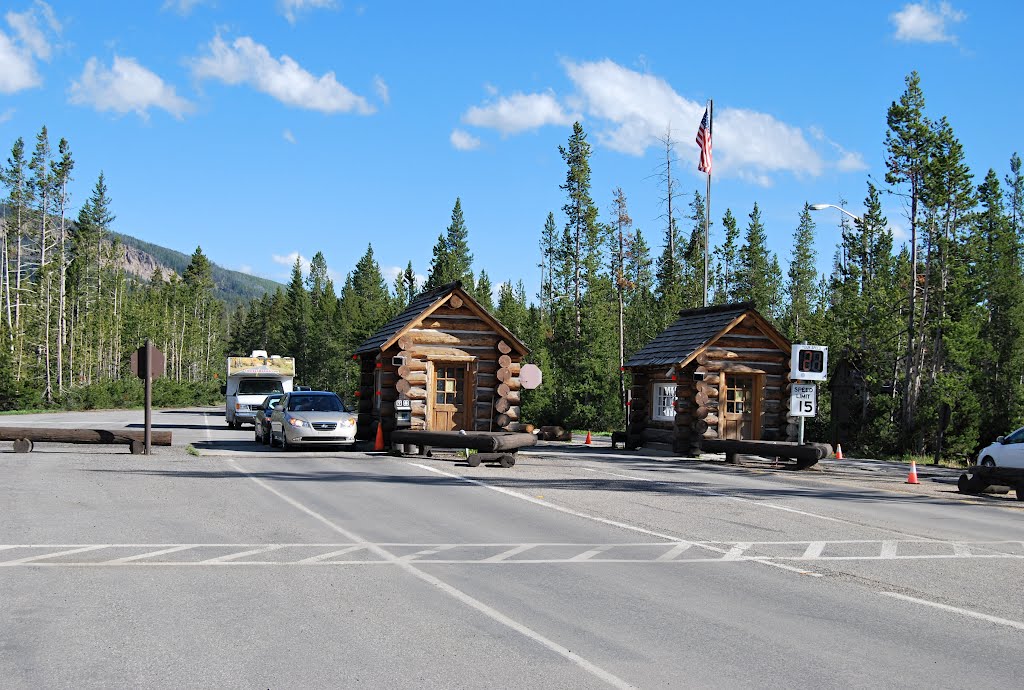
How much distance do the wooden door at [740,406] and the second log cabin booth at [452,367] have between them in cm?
659

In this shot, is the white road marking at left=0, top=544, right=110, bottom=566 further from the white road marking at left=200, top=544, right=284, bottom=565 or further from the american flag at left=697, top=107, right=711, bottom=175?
the american flag at left=697, top=107, right=711, bottom=175

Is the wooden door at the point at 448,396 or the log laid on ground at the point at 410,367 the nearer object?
the log laid on ground at the point at 410,367

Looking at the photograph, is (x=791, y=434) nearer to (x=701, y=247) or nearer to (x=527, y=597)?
(x=527, y=597)

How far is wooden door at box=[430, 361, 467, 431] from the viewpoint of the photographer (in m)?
29.8

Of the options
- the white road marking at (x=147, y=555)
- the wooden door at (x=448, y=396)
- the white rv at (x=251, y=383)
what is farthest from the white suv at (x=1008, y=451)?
the white rv at (x=251, y=383)

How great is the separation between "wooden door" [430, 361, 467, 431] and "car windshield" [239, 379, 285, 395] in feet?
49.6

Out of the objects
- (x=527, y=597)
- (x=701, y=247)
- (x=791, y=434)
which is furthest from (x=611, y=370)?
(x=527, y=597)

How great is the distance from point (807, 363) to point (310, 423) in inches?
525

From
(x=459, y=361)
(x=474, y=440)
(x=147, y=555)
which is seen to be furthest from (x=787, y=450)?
(x=147, y=555)

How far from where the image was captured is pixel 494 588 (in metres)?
9.19

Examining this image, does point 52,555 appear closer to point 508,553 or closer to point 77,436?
point 508,553

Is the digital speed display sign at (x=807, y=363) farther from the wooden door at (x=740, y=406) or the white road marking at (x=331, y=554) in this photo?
the white road marking at (x=331, y=554)

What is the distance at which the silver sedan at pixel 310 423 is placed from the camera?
27.3 m

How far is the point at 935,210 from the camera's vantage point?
44.1m
